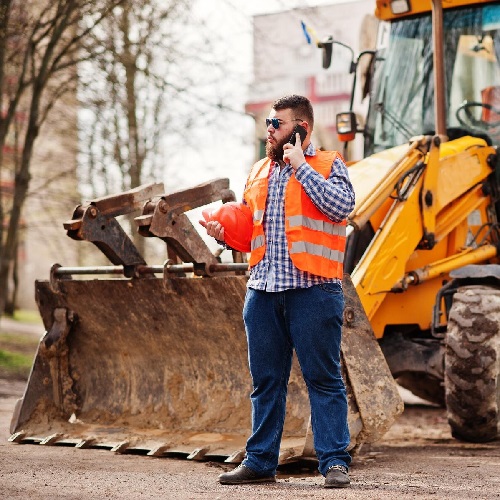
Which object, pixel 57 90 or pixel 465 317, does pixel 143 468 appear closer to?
pixel 465 317

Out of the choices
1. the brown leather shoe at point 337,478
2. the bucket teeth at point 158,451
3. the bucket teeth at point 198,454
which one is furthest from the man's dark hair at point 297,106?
the bucket teeth at point 158,451

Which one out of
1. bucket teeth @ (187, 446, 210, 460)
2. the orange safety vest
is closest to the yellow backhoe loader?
bucket teeth @ (187, 446, 210, 460)

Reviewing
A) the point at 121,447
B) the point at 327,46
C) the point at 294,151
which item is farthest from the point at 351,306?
the point at 327,46

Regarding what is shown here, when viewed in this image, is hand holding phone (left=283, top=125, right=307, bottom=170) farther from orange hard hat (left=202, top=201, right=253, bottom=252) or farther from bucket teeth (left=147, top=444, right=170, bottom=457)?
bucket teeth (left=147, top=444, right=170, bottom=457)

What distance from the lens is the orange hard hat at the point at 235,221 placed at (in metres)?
5.34

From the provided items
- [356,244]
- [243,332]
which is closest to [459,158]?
[356,244]

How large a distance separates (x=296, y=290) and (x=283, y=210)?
14.7 inches

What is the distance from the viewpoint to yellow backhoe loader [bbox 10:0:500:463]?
247 inches

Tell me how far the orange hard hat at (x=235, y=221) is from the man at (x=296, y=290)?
0.05m

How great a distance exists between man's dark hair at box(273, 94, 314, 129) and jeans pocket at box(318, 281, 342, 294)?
29.0 inches

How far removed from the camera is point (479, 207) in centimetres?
782

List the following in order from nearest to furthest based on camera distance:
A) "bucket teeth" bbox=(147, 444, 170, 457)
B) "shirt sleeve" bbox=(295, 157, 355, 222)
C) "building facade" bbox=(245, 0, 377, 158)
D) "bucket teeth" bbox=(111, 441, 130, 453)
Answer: "shirt sleeve" bbox=(295, 157, 355, 222), "bucket teeth" bbox=(147, 444, 170, 457), "bucket teeth" bbox=(111, 441, 130, 453), "building facade" bbox=(245, 0, 377, 158)

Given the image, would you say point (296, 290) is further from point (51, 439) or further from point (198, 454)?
point (51, 439)

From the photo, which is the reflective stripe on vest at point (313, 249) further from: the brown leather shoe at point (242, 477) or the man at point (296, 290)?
the brown leather shoe at point (242, 477)
